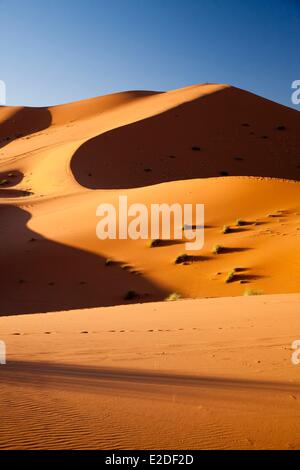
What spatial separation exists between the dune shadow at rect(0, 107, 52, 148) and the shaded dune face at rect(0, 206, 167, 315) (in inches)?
2035

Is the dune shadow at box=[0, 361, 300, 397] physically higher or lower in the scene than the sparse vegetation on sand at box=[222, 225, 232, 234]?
lower

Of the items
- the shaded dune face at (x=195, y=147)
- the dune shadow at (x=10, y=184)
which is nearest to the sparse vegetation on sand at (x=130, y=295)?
the shaded dune face at (x=195, y=147)

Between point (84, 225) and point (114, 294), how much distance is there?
23.7 ft

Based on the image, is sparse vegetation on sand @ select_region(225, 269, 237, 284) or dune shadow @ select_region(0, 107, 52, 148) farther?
dune shadow @ select_region(0, 107, 52, 148)

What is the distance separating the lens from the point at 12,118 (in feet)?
252

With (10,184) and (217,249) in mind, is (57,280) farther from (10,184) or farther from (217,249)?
(10,184)

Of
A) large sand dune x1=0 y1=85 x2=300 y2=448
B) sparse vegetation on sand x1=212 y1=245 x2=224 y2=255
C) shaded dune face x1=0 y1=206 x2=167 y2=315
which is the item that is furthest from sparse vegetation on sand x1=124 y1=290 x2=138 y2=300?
sparse vegetation on sand x1=212 y1=245 x2=224 y2=255

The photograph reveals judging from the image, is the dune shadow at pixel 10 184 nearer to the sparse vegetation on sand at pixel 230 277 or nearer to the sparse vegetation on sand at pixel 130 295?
the sparse vegetation on sand at pixel 130 295

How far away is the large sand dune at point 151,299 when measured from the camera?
3496 mm

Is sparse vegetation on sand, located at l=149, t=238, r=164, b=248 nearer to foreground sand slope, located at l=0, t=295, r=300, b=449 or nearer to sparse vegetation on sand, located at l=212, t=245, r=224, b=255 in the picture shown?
sparse vegetation on sand, located at l=212, t=245, r=224, b=255

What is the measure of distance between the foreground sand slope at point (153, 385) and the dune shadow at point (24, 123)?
213 feet

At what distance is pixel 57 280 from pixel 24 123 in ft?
207

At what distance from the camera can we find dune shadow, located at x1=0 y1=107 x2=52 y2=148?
7100 centimetres

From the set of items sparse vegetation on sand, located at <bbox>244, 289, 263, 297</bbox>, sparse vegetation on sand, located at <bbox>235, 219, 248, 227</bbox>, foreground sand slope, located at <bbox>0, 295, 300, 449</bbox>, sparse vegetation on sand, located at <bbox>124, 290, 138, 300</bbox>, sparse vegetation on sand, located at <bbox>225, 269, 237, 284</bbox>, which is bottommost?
foreground sand slope, located at <bbox>0, 295, 300, 449</bbox>
